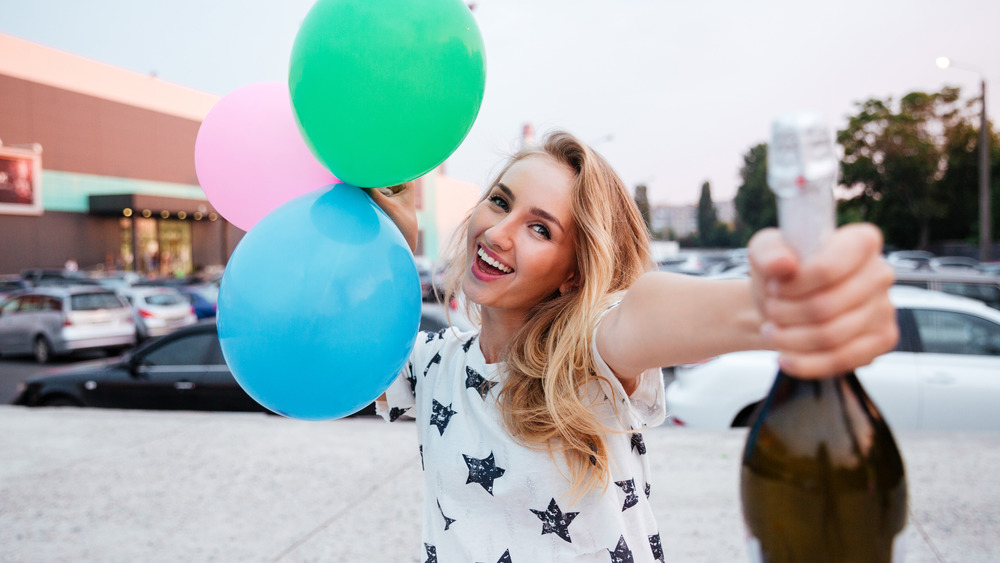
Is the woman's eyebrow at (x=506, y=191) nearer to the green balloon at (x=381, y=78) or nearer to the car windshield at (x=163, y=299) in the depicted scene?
the green balloon at (x=381, y=78)

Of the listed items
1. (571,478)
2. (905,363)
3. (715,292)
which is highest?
(715,292)

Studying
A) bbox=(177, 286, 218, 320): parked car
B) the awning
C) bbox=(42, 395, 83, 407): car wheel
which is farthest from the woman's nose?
the awning

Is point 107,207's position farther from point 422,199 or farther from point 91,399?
point 91,399

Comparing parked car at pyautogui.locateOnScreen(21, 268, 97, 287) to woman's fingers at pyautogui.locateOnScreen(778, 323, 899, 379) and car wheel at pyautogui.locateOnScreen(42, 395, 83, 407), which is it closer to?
car wheel at pyautogui.locateOnScreen(42, 395, 83, 407)

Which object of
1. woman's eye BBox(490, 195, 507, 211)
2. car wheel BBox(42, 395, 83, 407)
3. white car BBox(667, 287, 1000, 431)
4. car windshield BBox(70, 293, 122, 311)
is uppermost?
woman's eye BBox(490, 195, 507, 211)

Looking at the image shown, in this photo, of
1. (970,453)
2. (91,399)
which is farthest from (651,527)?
(91,399)

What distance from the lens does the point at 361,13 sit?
51.3 inches

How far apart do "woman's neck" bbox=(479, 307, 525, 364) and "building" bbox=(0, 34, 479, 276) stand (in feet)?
73.9

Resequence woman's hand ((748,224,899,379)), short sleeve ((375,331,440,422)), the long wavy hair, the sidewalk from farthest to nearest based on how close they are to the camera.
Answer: the sidewalk
short sleeve ((375,331,440,422))
the long wavy hair
woman's hand ((748,224,899,379))

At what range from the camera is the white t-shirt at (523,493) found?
4.65 ft

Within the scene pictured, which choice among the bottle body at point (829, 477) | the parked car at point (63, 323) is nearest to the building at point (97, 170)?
the parked car at point (63, 323)

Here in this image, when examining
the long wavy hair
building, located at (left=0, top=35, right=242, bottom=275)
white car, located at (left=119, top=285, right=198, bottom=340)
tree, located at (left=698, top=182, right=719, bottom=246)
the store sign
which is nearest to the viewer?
the long wavy hair

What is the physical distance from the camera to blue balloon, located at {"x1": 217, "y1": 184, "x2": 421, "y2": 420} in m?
1.23

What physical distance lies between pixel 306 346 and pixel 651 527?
921mm
